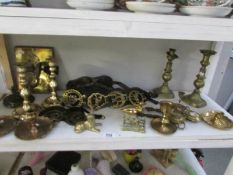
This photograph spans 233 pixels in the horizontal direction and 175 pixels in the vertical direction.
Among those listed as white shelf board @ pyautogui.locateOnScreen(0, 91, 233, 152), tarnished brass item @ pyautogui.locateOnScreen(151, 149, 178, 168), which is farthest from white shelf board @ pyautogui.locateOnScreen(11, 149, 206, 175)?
white shelf board @ pyautogui.locateOnScreen(0, 91, 233, 152)

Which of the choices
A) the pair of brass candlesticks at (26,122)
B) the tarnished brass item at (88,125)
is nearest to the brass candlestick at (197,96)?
the tarnished brass item at (88,125)

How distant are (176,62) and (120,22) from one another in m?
0.43

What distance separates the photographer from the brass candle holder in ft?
1.90

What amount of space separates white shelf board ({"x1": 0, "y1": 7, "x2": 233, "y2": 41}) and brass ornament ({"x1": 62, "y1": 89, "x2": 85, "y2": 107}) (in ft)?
0.83

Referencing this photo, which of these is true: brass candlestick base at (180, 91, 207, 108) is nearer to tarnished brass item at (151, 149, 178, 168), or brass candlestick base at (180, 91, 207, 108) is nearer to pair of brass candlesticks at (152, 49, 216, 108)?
pair of brass candlesticks at (152, 49, 216, 108)

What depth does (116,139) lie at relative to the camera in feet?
1.99

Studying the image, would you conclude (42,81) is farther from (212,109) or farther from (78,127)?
(212,109)

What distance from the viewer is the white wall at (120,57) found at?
750 mm

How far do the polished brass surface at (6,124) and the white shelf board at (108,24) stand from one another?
279 millimetres

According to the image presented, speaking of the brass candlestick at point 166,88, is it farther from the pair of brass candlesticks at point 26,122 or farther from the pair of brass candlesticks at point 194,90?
the pair of brass candlesticks at point 26,122

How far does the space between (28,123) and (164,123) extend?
0.41 metres

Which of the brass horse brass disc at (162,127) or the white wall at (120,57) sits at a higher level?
the white wall at (120,57)

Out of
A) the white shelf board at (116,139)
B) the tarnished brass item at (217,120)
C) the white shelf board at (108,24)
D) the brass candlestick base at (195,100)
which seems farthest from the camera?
the brass candlestick base at (195,100)

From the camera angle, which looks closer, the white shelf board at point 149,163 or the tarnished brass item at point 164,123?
the tarnished brass item at point 164,123
